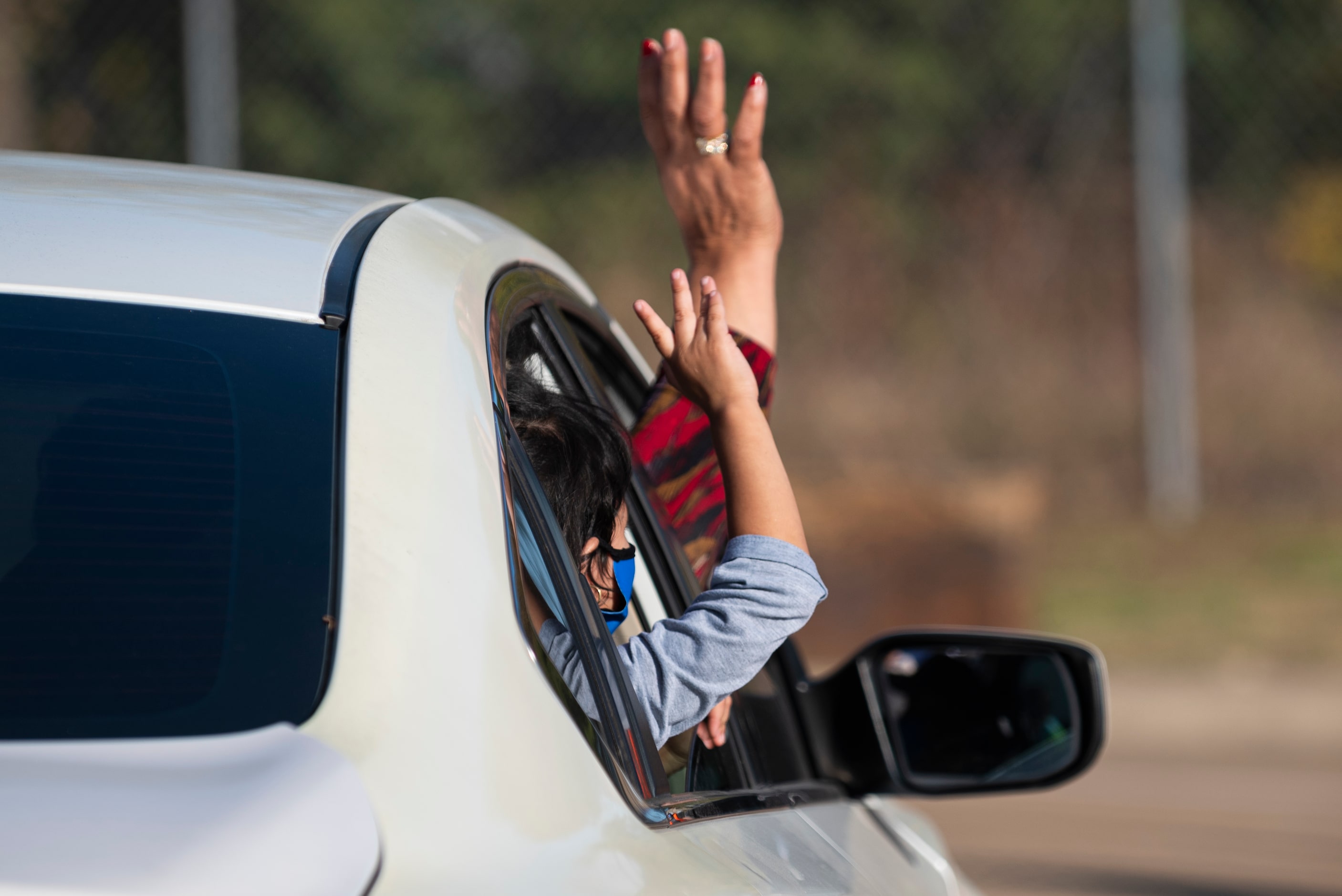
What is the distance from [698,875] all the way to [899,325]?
984 centimetres

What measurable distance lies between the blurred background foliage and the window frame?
5.99 metres

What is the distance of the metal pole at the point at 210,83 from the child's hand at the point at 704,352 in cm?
805

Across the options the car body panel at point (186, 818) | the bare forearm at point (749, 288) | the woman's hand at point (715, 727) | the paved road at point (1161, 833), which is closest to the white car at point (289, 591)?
the car body panel at point (186, 818)

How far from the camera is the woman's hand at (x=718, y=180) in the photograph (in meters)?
2.30

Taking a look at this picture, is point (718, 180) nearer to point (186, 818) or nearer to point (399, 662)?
point (399, 662)

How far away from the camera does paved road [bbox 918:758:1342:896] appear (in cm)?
488

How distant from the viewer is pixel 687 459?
6.71 ft

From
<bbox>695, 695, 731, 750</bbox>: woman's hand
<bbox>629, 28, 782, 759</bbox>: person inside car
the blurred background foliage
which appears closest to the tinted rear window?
<bbox>695, 695, 731, 750</bbox>: woman's hand

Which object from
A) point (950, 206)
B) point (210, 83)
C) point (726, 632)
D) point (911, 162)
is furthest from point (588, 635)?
point (911, 162)

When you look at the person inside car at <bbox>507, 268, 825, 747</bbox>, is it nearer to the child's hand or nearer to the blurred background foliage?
the child's hand

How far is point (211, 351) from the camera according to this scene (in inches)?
47.4

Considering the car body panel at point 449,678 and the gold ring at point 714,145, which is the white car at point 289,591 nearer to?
the car body panel at point 449,678

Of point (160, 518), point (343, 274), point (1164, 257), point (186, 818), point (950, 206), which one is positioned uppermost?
point (950, 206)

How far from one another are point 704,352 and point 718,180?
34.9 inches
